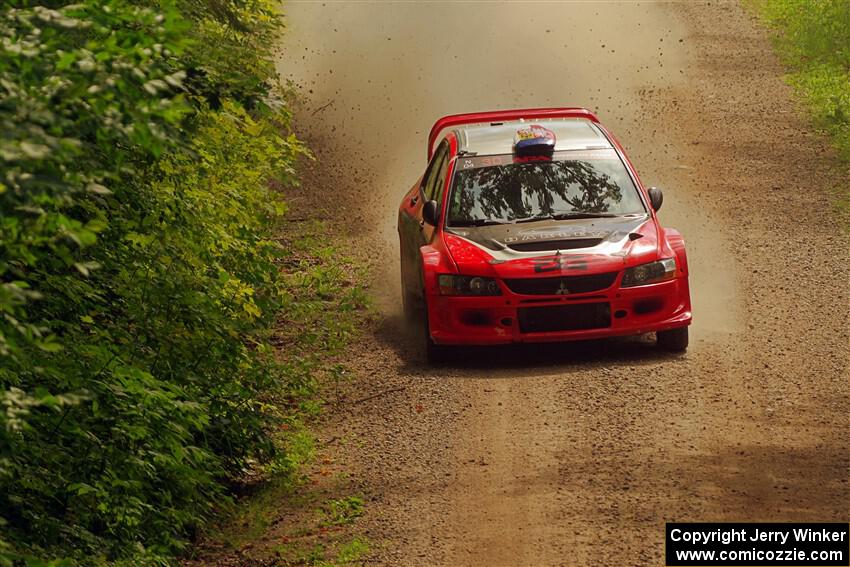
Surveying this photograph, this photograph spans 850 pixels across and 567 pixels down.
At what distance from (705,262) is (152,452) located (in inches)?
385

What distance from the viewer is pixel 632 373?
36.2 feet

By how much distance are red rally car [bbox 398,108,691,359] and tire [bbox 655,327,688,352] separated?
0.01m

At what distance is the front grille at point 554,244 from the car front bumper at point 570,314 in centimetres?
46

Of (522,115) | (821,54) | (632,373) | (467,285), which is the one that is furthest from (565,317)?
(821,54)

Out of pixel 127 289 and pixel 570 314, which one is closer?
pixel 127 289

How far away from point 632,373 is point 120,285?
4.69m

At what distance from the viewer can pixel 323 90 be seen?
26.8 meters

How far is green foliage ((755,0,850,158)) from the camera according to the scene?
22.1 metres

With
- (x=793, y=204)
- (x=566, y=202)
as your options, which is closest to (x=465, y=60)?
(x=793, y=204)

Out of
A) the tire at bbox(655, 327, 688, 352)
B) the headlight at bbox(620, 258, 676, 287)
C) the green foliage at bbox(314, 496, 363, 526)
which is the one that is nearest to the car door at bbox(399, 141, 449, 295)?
the headlight at bbox(620, 258, 676, 287)

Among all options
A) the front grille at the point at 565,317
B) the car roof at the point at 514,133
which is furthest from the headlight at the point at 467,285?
the car roof at the point at 514,133

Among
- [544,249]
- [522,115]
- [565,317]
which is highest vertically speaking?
[522,115]

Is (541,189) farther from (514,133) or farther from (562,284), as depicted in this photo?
(562,284)

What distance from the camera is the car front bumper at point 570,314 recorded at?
11.2 metres
